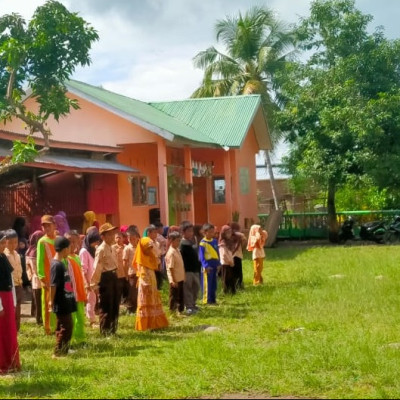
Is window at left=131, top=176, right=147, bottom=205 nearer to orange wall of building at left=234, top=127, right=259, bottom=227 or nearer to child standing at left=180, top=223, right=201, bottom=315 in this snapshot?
orange wall of building at left=234, top=127, right=259, bottom=227

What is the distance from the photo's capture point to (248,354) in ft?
25.4

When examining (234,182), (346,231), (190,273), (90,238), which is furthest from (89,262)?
(346,231)

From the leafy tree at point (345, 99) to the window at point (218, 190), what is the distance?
3.00 m

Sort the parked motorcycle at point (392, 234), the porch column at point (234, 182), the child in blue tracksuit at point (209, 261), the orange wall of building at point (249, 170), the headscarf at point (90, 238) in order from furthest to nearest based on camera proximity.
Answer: the parked motorcycle at point (392, 234)
the orange wall of building at point (249, 170)
the porch column at point (234, 182)
the child in blue tracksuit at point (209, 261)
the headscarf at point (90, 238)

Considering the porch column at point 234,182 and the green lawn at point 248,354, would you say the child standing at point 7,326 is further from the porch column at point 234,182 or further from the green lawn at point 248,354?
the porch column at point 234,182

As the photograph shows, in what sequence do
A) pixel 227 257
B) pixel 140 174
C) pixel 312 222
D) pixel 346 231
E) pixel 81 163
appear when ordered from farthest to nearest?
pixel 312 222
pixel 346 231
pixel 140 174
pixel 81 163
pixel 227 257

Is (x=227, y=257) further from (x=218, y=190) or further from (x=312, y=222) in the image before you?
(x=312, y=222)

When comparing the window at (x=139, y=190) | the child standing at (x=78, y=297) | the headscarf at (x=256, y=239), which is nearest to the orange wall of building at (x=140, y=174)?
the window at (x=139, y=190)

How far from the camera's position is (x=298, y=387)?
6.43 metres

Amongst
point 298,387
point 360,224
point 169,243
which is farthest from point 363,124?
point 298,387

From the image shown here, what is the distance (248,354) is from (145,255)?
282 centimetres

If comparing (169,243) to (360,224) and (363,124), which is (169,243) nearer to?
(363,124)

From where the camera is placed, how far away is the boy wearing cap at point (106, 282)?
9375 mm

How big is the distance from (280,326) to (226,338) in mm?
1036
